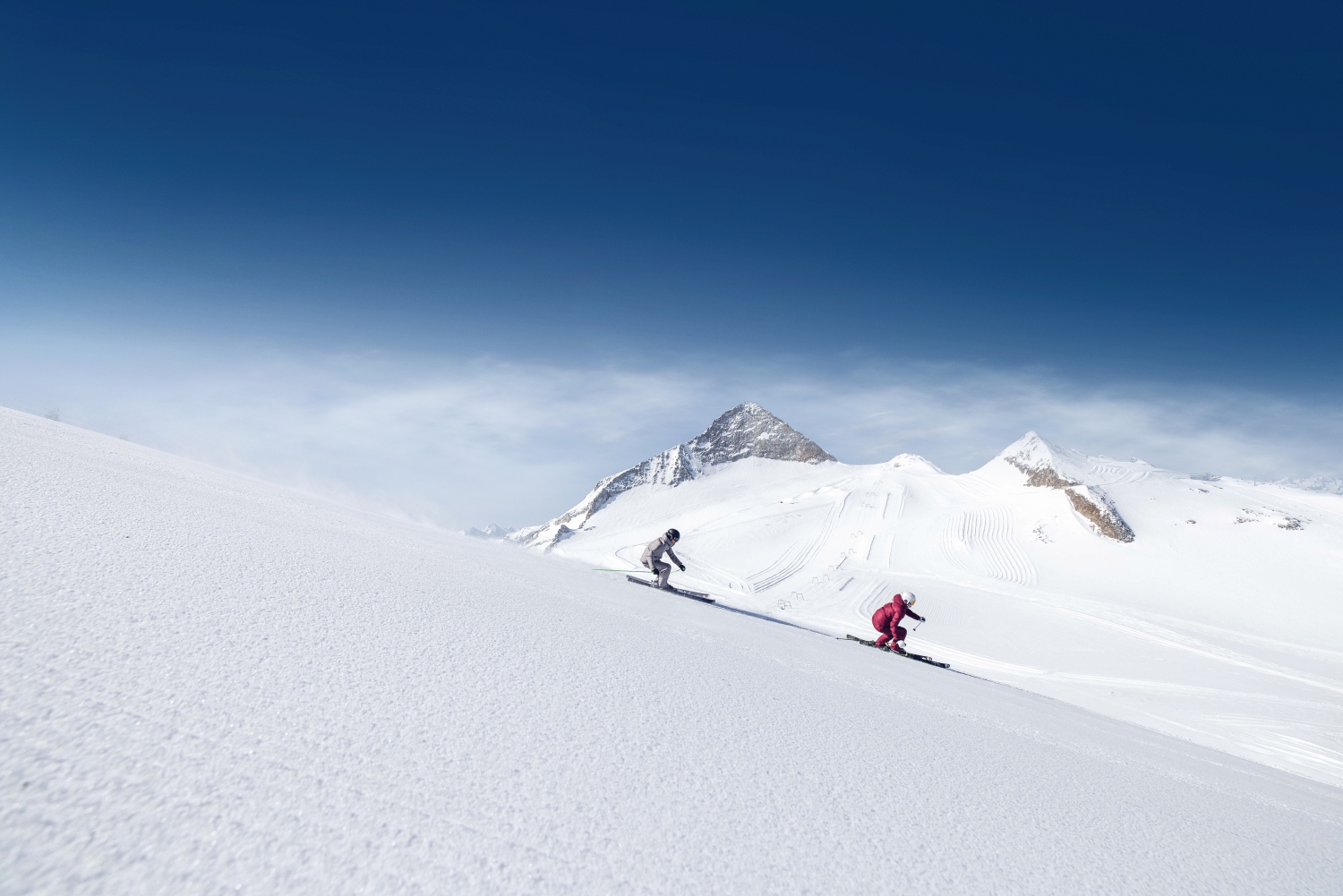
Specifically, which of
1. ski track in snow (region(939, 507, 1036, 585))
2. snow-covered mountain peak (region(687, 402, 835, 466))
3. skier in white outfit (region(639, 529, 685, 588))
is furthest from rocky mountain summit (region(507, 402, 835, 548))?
skier in white outfit (region(639, 529, 685, 588))

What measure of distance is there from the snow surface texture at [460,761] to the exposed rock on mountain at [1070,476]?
1690 inches

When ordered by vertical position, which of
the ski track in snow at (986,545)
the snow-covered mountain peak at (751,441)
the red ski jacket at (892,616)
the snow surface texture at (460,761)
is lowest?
the snow surface texture at (460,761)

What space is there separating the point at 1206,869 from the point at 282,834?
309cm

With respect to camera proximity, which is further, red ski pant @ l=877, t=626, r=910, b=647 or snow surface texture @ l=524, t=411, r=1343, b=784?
snow surface texture @ l=524, t=411, r=1343, b=784

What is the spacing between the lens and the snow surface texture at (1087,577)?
16859mm

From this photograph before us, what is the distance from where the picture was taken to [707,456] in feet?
286

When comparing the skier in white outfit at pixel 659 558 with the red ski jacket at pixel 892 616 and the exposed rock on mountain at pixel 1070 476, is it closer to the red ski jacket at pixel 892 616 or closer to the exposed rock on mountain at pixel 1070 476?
the red ski jacket at pixel 892 616

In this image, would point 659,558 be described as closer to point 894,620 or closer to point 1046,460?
point 894,620

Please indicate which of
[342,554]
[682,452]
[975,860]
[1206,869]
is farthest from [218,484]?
[682,452]

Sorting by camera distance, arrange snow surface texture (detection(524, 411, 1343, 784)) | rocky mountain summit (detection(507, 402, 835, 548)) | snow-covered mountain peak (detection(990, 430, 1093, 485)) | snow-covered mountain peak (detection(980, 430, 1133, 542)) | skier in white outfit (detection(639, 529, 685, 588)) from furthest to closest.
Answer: rocky mountain summit (detection(507, 402, 835, 548)) < snow-covered mountain peak (detection(990, 430, 1093, 485)) < snow-covered mountain peak (detection(980, 430, 1133, 542)) < snow surface texture (detection(524, 411, 1343, 784)) < skier in white outfit (detection(639, 529, 685, 588))

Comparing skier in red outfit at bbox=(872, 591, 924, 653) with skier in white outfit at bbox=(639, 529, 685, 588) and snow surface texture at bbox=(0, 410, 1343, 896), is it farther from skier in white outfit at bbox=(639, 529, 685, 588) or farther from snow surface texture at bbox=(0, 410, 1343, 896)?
snow surface texture at bbox=(0, 410, 1343, 896)

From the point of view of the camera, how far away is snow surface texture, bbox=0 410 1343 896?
46.1 inches

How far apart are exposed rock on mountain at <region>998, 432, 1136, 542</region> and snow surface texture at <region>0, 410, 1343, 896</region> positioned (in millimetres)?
42923

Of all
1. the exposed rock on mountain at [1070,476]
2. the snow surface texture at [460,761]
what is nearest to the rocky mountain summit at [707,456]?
the exposed rock on mountain at [1070,476]
